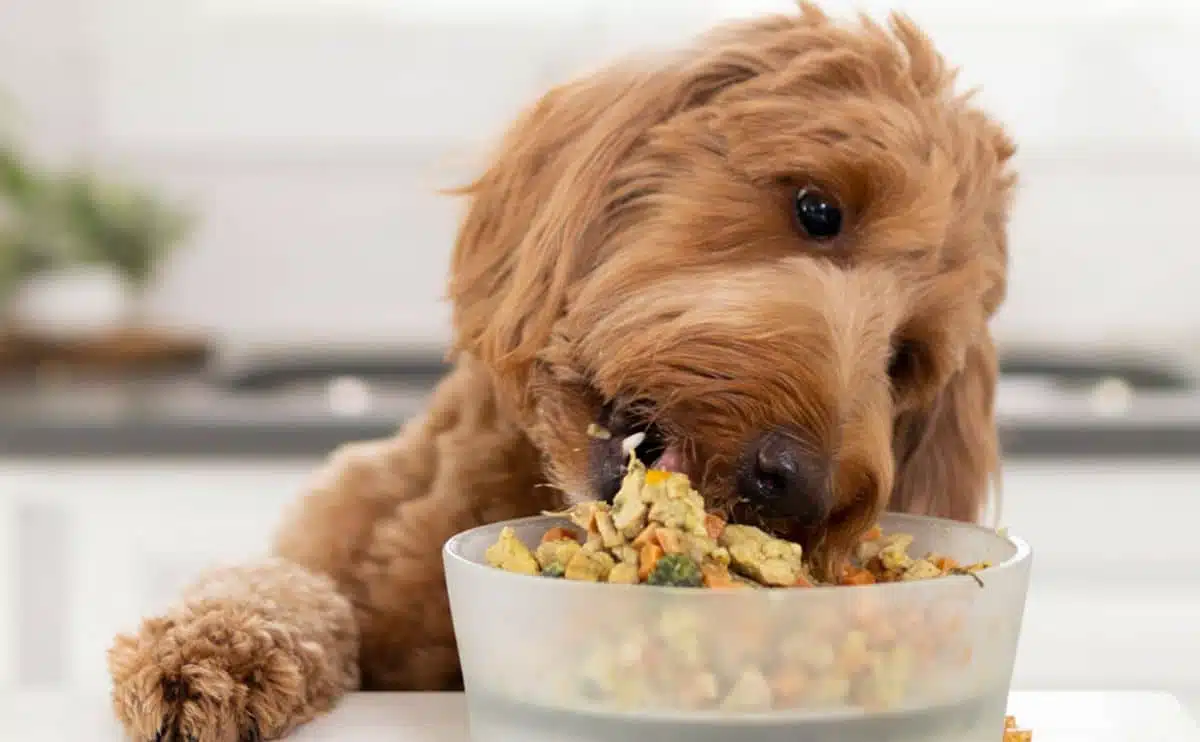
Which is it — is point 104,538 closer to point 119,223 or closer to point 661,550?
point 119,223

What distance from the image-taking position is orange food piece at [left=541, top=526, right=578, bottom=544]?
0.82 meters

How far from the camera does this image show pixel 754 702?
2.21ft

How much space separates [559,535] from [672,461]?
0.49ft

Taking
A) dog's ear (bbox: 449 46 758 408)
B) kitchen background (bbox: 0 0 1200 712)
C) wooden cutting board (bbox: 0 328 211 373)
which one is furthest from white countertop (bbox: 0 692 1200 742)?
wooden cutting board (bbox: 0 328 211 373)

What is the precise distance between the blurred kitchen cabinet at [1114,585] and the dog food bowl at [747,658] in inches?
59.7

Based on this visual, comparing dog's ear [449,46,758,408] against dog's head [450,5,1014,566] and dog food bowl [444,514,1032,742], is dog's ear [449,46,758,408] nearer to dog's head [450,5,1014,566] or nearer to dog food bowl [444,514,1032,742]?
dog's head [450,5,1014,566]

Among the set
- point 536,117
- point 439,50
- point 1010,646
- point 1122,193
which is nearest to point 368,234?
point 439,50

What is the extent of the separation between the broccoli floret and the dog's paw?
329 mm

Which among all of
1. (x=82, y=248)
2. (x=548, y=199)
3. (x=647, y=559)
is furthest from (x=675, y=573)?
(x=82, y=248)

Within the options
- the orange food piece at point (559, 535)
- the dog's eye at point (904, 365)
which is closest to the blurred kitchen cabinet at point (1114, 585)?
the dog's eye at point (904, 365)

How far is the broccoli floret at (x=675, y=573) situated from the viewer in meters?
0.70

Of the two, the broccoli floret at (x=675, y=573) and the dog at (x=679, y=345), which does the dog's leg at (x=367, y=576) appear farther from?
the broccoli floret at (x=675, y=573)

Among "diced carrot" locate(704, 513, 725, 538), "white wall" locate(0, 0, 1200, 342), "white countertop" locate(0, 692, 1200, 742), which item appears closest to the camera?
"diced carrot" locate(704, 513, 725, 538)

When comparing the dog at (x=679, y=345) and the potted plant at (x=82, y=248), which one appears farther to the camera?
the potted plant at (x=82, y=248)
